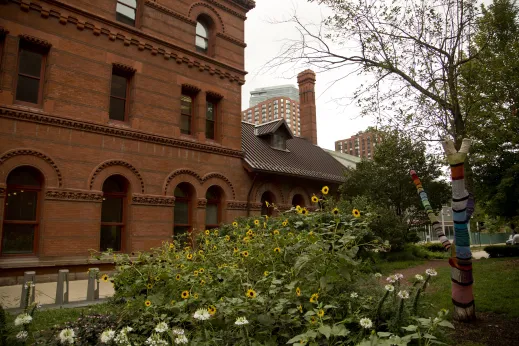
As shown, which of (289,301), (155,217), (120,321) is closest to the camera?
(289,301)

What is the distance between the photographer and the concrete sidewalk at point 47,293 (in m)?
8.55

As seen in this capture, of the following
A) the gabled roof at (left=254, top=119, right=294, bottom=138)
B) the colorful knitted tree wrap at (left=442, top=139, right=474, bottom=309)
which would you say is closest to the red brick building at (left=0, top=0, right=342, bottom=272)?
the gabled roof at (left=254, top=119, right=294, bottom=138)

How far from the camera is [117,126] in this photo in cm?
1286

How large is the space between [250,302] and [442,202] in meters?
20.2

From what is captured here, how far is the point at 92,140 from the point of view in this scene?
40.3 feet

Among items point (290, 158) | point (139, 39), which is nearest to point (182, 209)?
point (139, 39)

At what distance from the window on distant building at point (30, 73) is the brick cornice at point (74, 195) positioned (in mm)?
2911

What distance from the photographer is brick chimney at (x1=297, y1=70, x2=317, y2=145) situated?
28.0 metres

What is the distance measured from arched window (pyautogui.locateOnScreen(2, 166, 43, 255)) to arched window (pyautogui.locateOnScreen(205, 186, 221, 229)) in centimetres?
651

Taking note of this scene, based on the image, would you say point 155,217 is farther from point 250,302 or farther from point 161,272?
point 250,302

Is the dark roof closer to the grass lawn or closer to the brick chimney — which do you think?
the brick chimney

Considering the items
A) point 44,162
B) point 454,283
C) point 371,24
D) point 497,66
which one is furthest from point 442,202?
point 44,162

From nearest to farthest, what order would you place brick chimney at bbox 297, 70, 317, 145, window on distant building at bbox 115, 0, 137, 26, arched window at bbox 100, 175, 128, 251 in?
arched window at bbox 100, 175, 128, 251 → window on distant building at bbox 115, 0, 137, 26 → brick chimney at bbox 297, 70, 317, 145

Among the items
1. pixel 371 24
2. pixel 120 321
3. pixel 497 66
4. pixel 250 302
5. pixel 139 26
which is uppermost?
pixel 139 26
